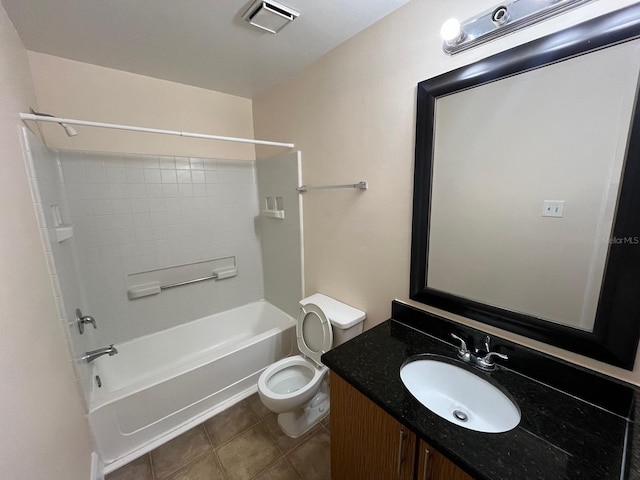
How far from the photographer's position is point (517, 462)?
693mm

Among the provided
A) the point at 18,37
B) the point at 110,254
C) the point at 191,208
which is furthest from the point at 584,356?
the point at 18,37

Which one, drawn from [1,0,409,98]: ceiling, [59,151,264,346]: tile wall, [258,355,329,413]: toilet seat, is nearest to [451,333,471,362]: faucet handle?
[258,355,329,413]: toilet seat

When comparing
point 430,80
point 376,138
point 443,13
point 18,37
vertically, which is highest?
point 18,37

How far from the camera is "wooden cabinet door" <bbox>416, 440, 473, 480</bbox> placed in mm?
741

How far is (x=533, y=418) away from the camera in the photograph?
833 millimetres

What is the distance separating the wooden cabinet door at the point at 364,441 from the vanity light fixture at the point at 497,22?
1.48 metres

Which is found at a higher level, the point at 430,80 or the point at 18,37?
the point at 18,37

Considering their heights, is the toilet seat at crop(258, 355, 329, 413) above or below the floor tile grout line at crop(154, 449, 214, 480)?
above

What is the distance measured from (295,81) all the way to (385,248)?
1427 millimetres

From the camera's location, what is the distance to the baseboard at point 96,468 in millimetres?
1362

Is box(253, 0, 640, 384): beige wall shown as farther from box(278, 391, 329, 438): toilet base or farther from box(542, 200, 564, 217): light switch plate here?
box(278, 391, 329, 438): toilet base

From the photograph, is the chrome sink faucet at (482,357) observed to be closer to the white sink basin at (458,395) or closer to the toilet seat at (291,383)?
the white sink basin at (458,395)

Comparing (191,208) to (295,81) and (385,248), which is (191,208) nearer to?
(295,81)

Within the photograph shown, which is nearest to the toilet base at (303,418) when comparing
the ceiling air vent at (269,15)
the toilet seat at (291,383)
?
the toilet seat at (291,383)
